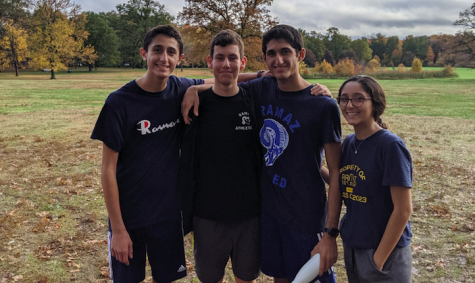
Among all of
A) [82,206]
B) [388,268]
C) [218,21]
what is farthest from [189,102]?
[218,21]

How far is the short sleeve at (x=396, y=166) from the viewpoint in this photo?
7.18 feet

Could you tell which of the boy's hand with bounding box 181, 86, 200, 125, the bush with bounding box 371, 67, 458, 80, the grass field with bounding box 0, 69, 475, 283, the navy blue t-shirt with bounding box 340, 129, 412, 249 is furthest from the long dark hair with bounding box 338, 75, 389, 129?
the bush with bounding box 371, 67, 458, 80

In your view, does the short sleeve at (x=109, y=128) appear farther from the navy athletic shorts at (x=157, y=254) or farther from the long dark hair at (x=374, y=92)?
the long dark hair at (x=374, y=92)

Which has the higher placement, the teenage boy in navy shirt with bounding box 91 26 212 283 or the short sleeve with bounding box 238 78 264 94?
the short sleeve with bounding box 238 78 264 94

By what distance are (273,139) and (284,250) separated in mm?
992

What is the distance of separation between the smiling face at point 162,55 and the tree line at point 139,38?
19.4m

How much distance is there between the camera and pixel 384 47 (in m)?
114

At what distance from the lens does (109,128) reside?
102 inches

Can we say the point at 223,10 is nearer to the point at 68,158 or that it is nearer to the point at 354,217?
the point at 68,158

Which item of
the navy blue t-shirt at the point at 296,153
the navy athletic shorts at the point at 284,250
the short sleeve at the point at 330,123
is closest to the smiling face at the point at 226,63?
the navy blue t-shirt at the point at 296,153

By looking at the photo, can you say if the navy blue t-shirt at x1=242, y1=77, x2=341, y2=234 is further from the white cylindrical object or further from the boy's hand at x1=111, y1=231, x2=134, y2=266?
the boy's hand at x1=111, y1=231, x2=134, y2=266

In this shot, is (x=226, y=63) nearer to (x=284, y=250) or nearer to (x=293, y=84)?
(x=293, y=84)

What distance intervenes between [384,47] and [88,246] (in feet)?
415

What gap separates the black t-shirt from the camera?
9.42 feet
